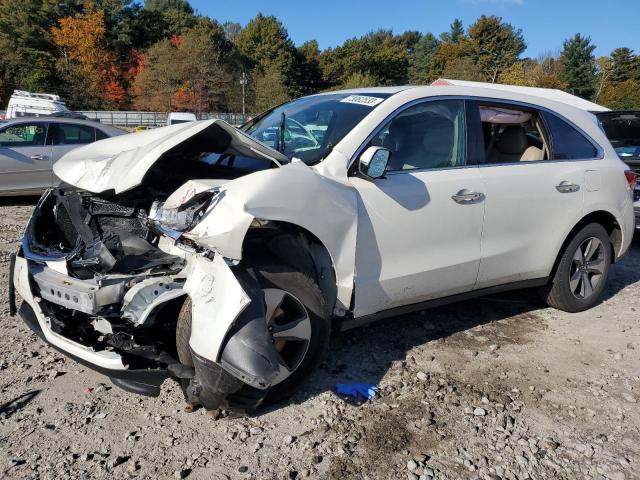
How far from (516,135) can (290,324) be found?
8.56ft

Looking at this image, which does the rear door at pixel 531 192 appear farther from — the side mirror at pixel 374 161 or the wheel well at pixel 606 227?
the side mirror at pixel 374 161

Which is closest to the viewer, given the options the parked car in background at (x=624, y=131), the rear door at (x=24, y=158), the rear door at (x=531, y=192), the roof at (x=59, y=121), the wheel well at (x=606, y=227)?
the rear door at (x=531, y=192)

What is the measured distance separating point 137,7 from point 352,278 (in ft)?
249

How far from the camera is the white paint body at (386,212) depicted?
248 cm

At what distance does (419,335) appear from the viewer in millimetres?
3936

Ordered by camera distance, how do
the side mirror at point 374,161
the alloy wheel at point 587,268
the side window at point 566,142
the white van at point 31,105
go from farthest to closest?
the white van at point 31,105 < the alloy wheel at point 587,268 < the side window at point 566,142 < the side mirror at point 374,161

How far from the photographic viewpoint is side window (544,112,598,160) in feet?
13.6

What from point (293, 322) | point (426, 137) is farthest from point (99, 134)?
point (293, 322)

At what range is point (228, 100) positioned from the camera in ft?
197

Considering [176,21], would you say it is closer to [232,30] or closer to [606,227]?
[232,30]

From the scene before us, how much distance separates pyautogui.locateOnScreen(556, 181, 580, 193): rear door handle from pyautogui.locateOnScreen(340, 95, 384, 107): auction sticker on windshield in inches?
65.2

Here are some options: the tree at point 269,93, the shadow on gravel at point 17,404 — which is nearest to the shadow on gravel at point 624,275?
the shadow on gravel at point 17,404

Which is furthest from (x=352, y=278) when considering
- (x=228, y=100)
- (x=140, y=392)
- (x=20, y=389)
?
(x=228, y=100)

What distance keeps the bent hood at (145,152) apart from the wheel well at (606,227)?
2.69 meters
